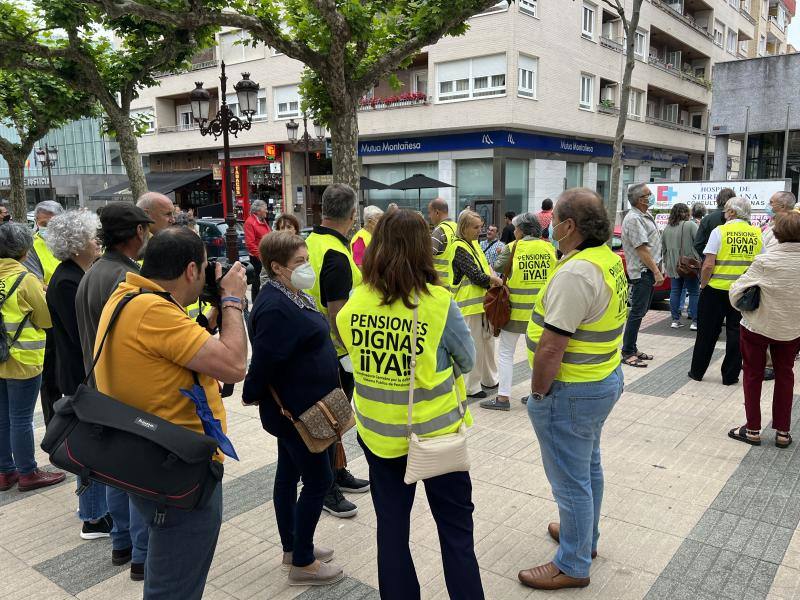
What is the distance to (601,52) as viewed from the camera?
27500 mm

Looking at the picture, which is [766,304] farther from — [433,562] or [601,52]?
[601,52]

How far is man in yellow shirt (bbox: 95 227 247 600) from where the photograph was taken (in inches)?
84.6

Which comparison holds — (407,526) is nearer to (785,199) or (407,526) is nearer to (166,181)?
(785,199)

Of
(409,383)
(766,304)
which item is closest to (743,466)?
(766,304)

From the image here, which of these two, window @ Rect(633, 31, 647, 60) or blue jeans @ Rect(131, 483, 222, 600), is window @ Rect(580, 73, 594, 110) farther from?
Result: blue jeans @ Rect(131, 483, 222, 600)

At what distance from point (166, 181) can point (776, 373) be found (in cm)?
3425

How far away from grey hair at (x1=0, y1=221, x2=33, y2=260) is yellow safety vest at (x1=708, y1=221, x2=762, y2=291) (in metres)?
6.29

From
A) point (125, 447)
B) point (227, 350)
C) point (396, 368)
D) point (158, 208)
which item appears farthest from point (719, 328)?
point (125, 447)

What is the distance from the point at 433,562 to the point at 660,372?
4.81 metres

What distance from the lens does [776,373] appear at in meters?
4.80

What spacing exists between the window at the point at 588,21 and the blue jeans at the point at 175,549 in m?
28.4

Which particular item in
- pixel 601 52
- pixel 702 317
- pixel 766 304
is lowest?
pixel 702 317

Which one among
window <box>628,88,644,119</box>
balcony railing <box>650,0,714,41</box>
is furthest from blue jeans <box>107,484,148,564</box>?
balcony railing <box>650,0,714,41</box>

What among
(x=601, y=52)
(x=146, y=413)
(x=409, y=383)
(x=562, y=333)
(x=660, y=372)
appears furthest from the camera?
(x=601, y=52)
